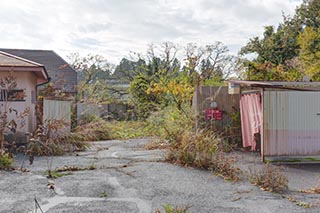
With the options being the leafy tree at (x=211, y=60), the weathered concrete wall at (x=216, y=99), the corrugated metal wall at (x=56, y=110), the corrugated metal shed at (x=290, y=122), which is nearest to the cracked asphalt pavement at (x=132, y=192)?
the corrugated metal shed at (x=290, y=122)

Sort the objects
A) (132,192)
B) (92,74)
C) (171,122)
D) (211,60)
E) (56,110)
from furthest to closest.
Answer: (92,74), (211,60), (56,110), (171,122), (132,192)

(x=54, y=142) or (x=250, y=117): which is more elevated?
(x=250, y=117)

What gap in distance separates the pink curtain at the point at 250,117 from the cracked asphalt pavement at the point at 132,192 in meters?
3.09

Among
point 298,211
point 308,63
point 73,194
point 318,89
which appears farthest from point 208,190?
point 308,63

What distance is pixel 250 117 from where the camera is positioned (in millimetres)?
10336

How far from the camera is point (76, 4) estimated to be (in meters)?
10.4

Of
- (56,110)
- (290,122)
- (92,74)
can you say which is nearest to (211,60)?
(92,74)

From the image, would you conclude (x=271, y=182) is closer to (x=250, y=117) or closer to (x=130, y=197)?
(x=130, y=197)

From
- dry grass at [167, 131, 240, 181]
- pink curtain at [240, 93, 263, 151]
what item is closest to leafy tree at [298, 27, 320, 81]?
pink curtain at [240, 93, 263, 151]

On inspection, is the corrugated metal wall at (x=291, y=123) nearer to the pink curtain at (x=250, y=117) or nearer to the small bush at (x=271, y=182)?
the pink curtain at (x=250, y=117)

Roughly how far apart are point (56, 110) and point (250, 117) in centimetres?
702

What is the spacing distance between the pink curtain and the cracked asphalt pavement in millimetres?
3086

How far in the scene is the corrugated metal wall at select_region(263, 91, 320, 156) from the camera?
893cm

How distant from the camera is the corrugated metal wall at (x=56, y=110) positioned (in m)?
12.3
